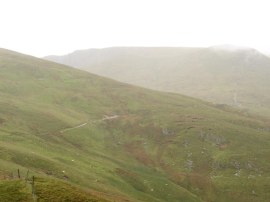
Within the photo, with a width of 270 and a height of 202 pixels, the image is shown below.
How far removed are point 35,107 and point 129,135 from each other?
4634cm

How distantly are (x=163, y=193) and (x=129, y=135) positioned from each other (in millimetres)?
56111

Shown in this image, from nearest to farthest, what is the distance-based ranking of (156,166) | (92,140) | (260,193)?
(260,193), (156,166), (92,140)

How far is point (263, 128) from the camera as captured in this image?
7416 inches

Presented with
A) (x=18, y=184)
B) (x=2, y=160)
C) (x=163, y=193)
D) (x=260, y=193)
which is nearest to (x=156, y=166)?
(x=163, y=193)

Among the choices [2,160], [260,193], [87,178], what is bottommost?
[260,193]

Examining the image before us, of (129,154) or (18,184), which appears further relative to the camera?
(129,154)

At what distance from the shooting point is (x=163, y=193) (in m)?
112

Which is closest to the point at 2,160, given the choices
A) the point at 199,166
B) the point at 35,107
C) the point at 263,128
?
the point at 199,166

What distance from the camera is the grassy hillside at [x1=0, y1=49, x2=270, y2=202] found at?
101000mm

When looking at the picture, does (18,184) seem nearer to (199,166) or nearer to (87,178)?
(87,178)

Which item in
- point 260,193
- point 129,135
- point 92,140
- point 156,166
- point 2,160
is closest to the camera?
point 2,160

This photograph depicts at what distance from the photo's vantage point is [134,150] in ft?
498

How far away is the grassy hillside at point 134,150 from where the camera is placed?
101000 mm

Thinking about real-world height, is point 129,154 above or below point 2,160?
below
